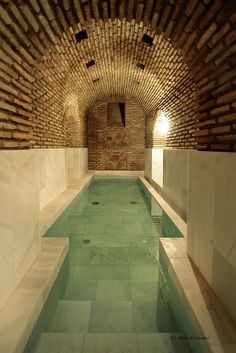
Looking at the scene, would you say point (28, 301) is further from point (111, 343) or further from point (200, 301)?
point (200, 301)

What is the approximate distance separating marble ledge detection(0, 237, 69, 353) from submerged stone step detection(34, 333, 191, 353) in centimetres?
21

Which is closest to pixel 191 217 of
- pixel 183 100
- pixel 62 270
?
pixel 62 270

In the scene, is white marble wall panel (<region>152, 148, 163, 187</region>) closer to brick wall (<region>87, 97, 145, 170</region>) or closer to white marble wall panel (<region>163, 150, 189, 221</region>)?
white marble wall panel (<region>163, 150, 189, 221</region>)

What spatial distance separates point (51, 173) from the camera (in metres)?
6.30

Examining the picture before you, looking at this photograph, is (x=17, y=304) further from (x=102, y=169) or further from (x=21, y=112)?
(x=102, y=169)

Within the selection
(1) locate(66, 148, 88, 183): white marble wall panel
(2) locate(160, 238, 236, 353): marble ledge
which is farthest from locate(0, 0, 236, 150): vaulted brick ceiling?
(1) locate(66, 148, 88, 183): white marble wall panel

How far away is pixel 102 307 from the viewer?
2572 millimetres

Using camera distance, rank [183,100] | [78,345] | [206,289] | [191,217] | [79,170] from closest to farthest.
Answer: [78,345] → [206,289] → [191,217] → [183,100] → [79,170]

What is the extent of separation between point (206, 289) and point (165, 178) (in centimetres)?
458

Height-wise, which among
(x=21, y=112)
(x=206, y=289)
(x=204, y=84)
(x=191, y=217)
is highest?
(x=204, y=84)

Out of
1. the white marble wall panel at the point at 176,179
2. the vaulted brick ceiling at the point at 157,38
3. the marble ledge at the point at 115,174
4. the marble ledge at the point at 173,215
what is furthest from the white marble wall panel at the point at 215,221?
the marble ledge at the point at 115,174

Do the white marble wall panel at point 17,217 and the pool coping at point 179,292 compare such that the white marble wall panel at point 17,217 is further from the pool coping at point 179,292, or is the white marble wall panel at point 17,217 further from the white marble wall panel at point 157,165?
the white marble wall panel at point 157,165

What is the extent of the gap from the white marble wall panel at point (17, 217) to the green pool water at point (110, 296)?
0.45m

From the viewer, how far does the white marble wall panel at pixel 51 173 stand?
559cm
